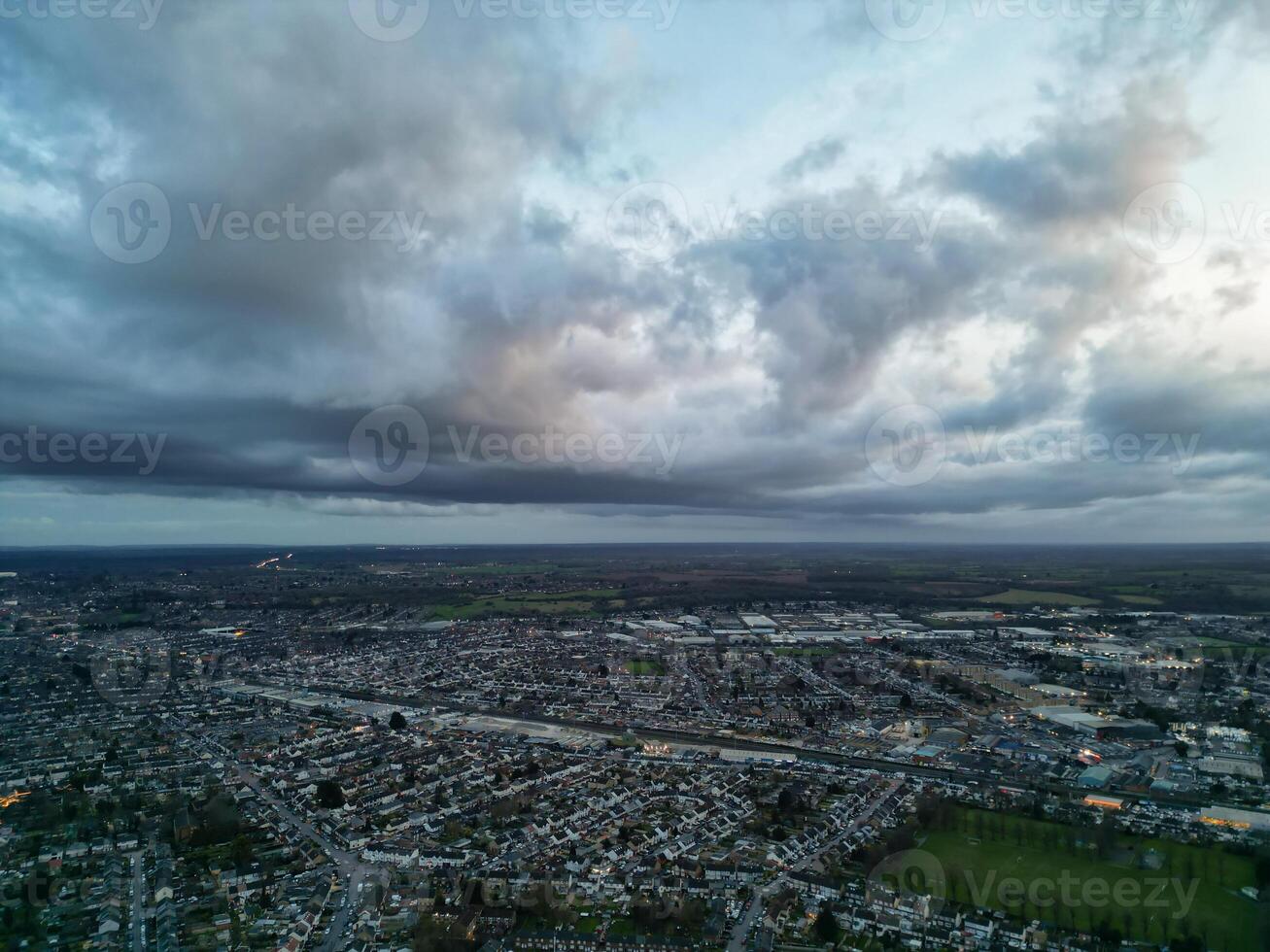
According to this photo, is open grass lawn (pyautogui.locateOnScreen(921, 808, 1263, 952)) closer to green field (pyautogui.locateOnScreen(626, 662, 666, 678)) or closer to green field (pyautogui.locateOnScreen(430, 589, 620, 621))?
green field (pyautogui.locateOnScreen(626, 662, 666, 678))

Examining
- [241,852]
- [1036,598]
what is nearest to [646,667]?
[241,852]

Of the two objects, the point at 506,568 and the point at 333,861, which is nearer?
the point at 333,861

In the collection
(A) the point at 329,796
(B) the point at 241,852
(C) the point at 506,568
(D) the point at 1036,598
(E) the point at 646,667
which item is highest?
(D) the point at 1036,598

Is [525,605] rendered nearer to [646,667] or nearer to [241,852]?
[646,667]

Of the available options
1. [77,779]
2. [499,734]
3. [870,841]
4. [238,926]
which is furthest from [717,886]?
[77,779]

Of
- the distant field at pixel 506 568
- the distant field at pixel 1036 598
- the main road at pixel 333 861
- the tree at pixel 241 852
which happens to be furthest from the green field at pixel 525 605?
the tree at pixel 241 852
